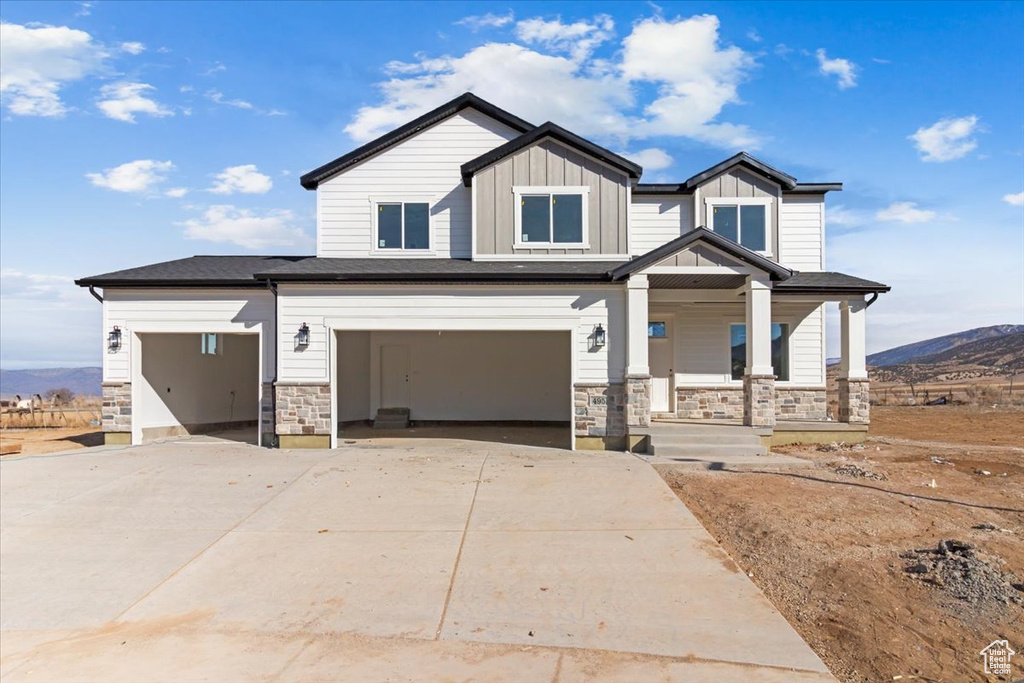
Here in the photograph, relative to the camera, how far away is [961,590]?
6.33m

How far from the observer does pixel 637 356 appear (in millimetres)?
13727

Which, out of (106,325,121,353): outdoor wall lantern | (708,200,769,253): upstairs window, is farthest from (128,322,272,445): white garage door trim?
(708,200,769,253): upstairs window

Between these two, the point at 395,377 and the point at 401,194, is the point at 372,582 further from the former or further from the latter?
the point at 395,377

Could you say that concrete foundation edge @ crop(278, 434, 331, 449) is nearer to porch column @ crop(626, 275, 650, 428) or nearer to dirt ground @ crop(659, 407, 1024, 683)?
porch column @ crop(626, 275, 650, 428)

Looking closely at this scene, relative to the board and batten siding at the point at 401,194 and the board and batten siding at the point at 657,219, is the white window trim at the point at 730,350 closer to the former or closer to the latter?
the board and batten siding at the point at 657,219

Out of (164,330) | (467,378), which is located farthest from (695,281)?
(164,330)

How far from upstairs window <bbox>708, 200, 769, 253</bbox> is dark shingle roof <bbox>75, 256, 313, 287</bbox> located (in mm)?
9694

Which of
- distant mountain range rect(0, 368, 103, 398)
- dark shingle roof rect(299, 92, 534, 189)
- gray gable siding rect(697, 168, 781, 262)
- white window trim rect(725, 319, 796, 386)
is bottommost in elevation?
distant mountain range rect(0, 368, 103, 398)

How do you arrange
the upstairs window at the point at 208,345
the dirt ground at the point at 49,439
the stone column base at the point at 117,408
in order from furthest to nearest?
the upstairs window at the point at 208,345, the dirt ground at the point at 49,439, the stone column base at the point at 117,408

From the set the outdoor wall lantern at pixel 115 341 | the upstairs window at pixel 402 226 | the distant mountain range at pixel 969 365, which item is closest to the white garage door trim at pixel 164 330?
the outdoor wall lantern at pixel 115 341

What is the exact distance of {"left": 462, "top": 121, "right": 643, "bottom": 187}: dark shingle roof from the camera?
15453mm

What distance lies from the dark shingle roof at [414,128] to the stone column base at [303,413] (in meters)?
5.14

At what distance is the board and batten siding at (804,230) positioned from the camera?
1712 cm

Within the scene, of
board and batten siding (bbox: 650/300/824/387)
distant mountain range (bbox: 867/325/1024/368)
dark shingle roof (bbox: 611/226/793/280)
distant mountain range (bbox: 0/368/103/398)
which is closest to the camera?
dark shingle roof (bbox: 611/226/793/280)
